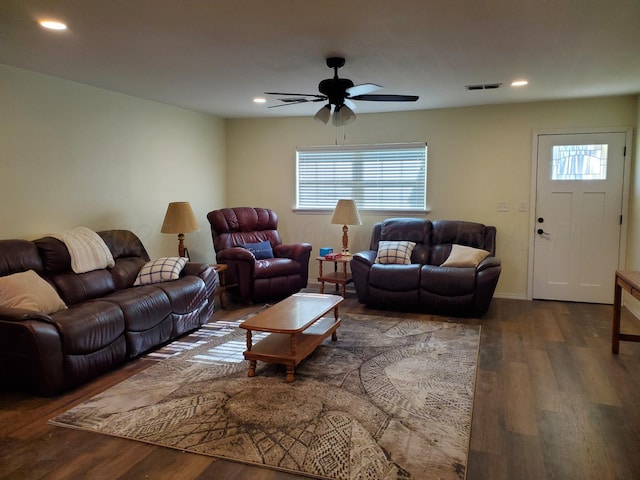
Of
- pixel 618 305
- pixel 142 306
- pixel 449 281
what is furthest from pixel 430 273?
pixel 142 306

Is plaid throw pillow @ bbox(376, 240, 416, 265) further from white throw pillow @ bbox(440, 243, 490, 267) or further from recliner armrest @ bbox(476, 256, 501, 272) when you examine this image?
recliner armrest @ bbox(476, 256, 501, 272)

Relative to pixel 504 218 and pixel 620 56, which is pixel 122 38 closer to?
pixel 620 56

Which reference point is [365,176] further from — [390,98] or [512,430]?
[512,430]

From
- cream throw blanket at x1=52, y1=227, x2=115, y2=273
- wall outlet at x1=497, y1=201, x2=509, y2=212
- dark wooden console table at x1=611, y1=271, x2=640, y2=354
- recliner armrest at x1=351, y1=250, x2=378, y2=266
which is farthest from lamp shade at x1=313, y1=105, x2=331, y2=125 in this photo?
wall outlet at x1=497, y1=201, x2=509, y2=212

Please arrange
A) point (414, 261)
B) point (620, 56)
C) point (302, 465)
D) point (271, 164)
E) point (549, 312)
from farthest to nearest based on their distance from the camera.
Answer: point (271, 164), point (414, 261), point (549, 312), point (620, 56), point (302, 465)

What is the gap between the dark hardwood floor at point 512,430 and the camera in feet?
7.12

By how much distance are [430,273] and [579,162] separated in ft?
7.41

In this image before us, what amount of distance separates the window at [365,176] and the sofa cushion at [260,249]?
107 cm

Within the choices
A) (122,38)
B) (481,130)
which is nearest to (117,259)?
(122,38)

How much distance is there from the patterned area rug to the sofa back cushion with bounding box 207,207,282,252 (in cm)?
190

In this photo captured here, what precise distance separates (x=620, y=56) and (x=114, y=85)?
4400 mm

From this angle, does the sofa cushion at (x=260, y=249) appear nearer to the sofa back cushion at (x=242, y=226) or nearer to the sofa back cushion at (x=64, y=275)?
the sofa back cushion at (x=242, y=226)

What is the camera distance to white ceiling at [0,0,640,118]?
258 centimetres

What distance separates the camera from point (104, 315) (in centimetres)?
324
